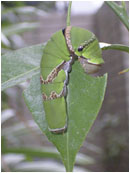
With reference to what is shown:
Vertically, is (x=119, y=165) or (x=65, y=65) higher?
(x=65, y=65)

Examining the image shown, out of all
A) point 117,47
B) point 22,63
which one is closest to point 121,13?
point 117,47

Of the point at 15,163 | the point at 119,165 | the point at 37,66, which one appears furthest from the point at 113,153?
the point at 37,66

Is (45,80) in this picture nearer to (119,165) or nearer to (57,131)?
(57,131)

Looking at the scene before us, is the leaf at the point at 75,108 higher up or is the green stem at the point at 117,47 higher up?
the green stem at the point at 117,47

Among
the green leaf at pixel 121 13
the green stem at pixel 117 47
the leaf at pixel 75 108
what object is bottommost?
the leaf at pixel 75 108

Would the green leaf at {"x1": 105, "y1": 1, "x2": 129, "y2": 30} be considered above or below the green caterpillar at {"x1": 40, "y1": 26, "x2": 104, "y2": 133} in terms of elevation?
above
